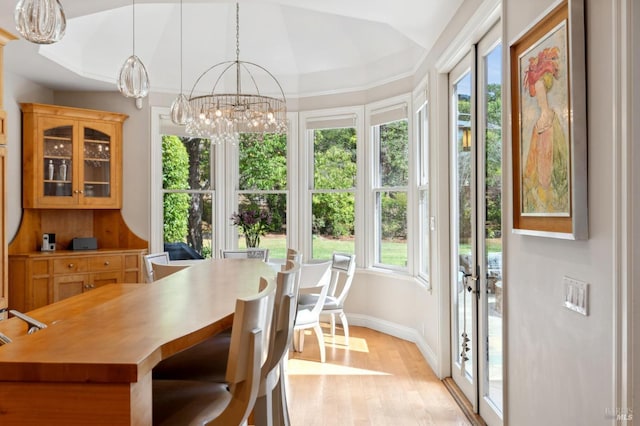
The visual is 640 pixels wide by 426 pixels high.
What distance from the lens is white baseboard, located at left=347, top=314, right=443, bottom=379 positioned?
13.7 feet

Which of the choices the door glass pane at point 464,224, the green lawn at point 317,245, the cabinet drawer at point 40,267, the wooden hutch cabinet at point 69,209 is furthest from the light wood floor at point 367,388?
the cabinet drawer at point 40,267

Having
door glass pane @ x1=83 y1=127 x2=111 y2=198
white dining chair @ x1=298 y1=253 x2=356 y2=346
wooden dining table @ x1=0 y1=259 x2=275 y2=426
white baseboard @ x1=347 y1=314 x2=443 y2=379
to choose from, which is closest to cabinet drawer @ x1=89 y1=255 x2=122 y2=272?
door glass pane @ x1=83 y1=127 x2=111 y2=198

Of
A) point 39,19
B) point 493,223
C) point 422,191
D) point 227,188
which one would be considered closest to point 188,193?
point 227,188

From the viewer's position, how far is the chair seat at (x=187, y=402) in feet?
4.12

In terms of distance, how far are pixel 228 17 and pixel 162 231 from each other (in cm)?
255

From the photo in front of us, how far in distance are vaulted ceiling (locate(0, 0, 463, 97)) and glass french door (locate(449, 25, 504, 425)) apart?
1281 millimetres

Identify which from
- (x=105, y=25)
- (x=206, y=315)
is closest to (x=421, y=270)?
(x=206, y=315)

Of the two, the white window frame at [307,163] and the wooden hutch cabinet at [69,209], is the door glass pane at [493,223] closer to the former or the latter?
the white window frame at [307,163]

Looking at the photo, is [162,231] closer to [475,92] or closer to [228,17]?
[228,17]

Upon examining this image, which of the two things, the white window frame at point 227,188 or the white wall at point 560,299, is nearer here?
the white wall at point 560,299

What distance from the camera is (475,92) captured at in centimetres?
321

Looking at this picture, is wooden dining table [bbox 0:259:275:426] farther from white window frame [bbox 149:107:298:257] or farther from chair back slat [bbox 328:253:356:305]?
white window frame [bbox 149:107:298:257]

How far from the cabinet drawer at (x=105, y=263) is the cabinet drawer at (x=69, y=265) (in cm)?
8

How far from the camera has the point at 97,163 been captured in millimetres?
5609
